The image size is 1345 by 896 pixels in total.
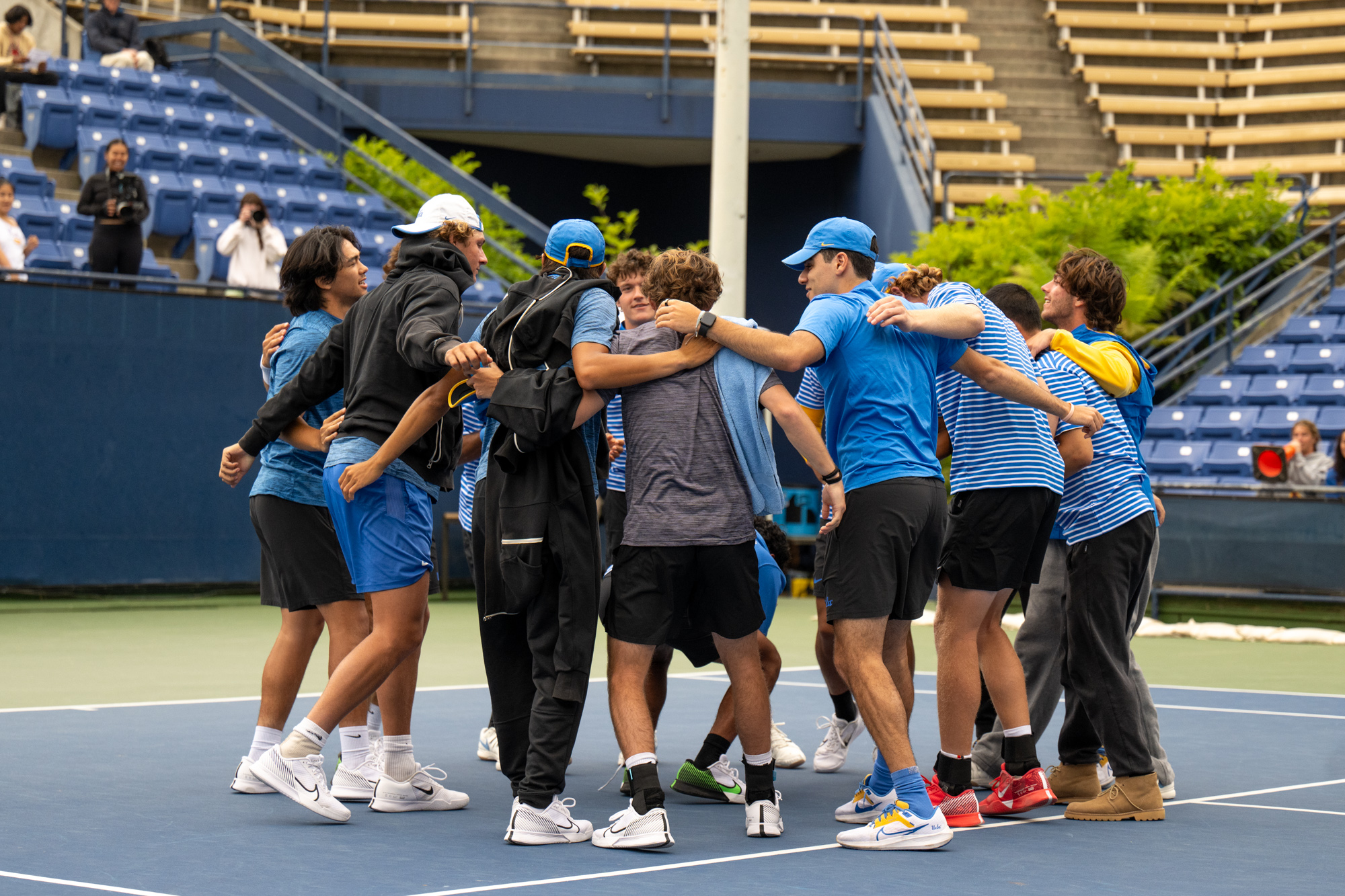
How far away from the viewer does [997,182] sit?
21.3 meters

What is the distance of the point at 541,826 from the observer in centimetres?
506

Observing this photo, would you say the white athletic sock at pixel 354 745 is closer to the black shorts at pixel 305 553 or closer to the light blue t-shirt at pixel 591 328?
the black shorts at pixel 305 553

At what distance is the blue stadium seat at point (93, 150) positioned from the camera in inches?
634

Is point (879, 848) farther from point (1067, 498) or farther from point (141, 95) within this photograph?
point (141, 95)

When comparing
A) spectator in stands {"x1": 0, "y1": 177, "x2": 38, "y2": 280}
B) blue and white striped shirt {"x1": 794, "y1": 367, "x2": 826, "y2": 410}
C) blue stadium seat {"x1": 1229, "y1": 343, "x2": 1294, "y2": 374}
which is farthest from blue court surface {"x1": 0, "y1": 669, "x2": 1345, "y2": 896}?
blue stadium seat {"x1": 1229, "y1": 343, "x2": 1294, "y2": 374}

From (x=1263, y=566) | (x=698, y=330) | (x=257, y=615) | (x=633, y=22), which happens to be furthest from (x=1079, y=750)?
(x=633, y=22)

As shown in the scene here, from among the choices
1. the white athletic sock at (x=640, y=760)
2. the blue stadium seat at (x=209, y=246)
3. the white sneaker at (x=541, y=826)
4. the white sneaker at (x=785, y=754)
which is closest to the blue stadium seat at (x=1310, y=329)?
the blue stadium seat at (x=209, y=246)

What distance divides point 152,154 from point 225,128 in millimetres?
1401

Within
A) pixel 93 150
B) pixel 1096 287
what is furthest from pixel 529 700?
pixel 93 150

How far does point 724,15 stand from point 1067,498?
30.5ft

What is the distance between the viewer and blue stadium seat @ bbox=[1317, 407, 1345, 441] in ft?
46.4

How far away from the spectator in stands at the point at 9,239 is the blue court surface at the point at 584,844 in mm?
6577

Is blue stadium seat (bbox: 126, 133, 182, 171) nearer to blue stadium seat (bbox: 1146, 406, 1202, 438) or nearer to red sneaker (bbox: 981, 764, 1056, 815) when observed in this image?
blue stadium seat (bbox: 1146, 406, 1202, 438)

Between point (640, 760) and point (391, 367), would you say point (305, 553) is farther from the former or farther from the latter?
point (640, 760)
